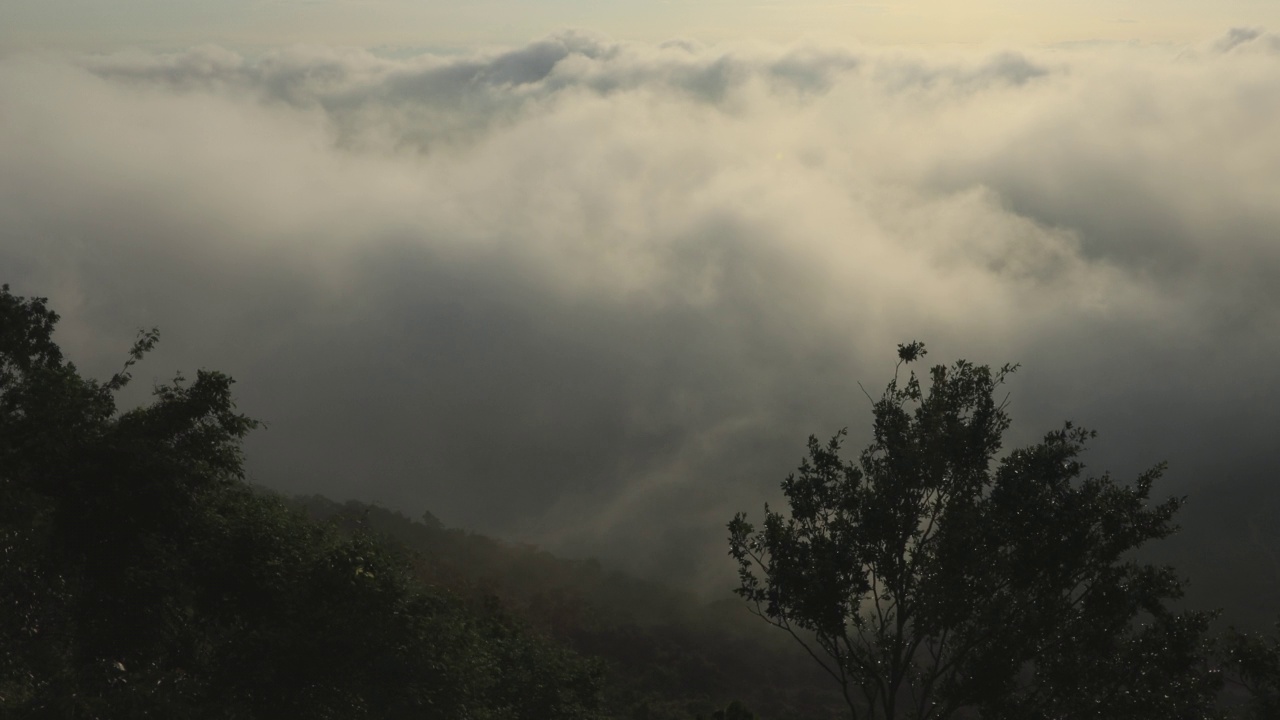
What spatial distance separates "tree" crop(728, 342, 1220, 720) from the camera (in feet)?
75.2

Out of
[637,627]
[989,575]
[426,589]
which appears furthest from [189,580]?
[637,627]

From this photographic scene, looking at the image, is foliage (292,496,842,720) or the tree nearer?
the tree

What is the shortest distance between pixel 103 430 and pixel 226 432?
Result: 3979mm

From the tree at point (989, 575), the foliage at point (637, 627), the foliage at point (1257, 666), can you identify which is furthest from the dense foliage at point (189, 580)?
the foliage at point (637, 627)

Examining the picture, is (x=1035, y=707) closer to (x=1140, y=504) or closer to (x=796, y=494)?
(x=1140, y=504)

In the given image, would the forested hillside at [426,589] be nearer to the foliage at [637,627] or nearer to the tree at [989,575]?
the tree at [989,575]

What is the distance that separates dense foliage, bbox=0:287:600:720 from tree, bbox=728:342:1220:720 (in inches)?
574

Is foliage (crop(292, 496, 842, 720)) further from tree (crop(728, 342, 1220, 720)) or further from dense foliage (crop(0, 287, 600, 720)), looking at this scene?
tree (crop(728, 342, 1220, 720))

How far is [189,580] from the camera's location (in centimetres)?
3272

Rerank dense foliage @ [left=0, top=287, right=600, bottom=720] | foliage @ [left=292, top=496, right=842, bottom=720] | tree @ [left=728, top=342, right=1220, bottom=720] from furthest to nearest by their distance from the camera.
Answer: foliage @ [left=292, top=496, right=842, bottom=720]
dense foliage @ [left=0, top=287, right=600, bottom=720]
tree @ [left=728, top=342, right=1220, bottom=720]

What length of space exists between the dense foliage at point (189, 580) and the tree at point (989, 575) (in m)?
14.6

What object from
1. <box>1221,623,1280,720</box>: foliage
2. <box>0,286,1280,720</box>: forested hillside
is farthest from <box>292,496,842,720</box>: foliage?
<box>1221,623,1280,720</box>: foliage

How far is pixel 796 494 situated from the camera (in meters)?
25.1

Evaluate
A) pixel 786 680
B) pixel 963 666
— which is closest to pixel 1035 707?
pixel 963 666
